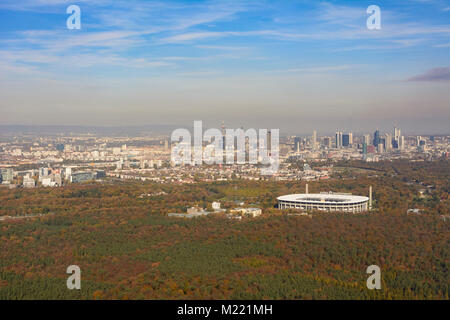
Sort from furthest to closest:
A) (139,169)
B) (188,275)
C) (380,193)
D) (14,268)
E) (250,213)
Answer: (139,169)
(380,193)
(250,213)
(14,268)
(188,275)

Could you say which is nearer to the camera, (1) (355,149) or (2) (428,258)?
(2) (428,258)

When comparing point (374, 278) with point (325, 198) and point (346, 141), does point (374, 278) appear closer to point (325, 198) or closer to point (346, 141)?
point (325, 198)

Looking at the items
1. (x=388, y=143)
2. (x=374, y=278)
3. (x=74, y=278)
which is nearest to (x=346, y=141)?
(x=388, y=143)

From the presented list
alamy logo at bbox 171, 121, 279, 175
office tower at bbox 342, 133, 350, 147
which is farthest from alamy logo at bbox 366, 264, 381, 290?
office tower at bbox 342, 133, 350, 147
